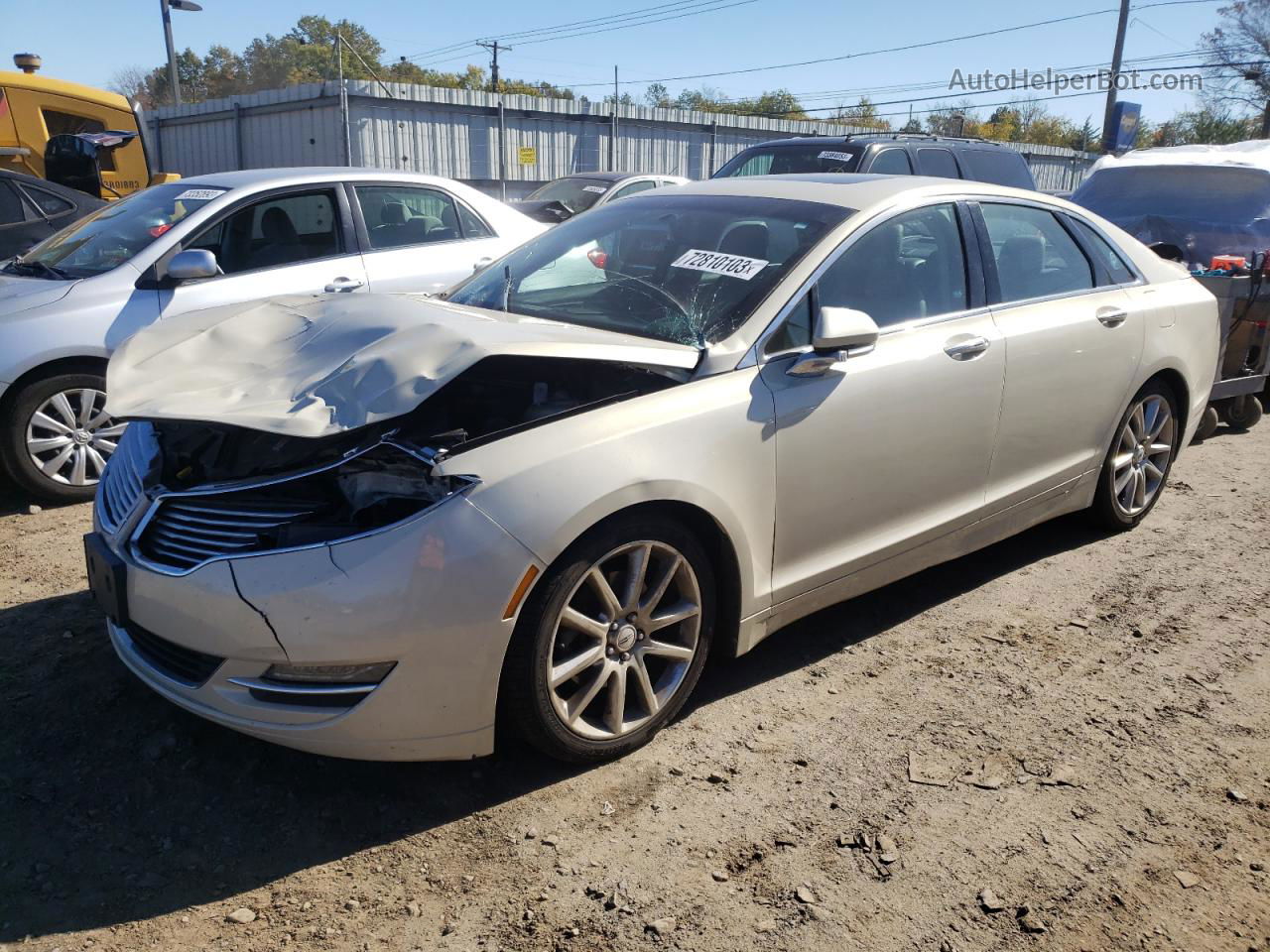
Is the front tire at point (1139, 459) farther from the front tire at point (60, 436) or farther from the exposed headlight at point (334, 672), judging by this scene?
the front tire at point (60, 436)

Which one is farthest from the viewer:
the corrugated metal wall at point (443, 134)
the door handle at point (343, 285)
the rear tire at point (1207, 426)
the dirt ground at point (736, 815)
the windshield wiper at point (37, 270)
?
the corrugated metal wall at point (443, 134)

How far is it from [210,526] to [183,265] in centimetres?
307

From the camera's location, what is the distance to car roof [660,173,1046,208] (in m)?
3.86

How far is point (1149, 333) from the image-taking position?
476 cm

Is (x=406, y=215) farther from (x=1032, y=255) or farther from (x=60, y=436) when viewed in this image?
(x=1032, y=255)

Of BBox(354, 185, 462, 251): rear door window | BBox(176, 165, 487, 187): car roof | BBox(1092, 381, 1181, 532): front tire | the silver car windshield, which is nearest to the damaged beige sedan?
BBox(1092, 381, 1181, 532): front tire

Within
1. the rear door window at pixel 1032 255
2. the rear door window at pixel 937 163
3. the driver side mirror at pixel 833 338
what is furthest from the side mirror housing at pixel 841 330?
the rear door window at pixel 937 163

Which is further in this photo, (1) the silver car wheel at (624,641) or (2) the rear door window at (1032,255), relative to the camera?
(2) the rear door window at (1032,255)

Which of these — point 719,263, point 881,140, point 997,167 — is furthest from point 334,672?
point 997,167

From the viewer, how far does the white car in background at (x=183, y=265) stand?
5.27 m

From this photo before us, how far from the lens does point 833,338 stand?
3.27 metres

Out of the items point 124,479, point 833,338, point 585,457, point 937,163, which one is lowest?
point 124,479

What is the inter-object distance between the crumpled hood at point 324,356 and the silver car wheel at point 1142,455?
107 inches

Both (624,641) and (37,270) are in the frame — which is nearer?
(624,641)
